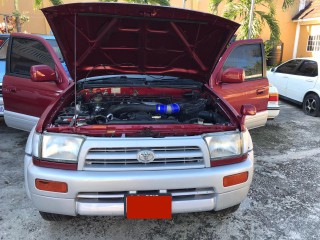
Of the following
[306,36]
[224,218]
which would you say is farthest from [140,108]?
[306,36]

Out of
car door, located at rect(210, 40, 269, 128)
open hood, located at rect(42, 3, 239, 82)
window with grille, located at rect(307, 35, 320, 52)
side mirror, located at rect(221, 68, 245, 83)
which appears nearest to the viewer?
open hood, located at rect(42, 3, 239, 82)

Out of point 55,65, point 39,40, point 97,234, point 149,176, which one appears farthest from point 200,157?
point 39,40

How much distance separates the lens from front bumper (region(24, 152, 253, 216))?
193 cm

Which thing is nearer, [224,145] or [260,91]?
[224,145]

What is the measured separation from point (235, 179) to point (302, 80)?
563cm

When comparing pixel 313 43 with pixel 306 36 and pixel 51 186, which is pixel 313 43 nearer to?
pixel 306 36

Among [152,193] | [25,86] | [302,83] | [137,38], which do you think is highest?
[137,38]

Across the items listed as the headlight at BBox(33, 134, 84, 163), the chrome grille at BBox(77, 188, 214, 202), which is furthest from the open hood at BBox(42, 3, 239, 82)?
the chrome grille at BBox(77, 188, 214, 202)

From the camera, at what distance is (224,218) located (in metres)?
2.67

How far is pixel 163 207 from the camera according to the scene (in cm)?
199

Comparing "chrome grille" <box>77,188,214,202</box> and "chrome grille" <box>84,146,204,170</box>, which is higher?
"chrome grille" <box>84,146,204,170</box>

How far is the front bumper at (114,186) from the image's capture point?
1926mm

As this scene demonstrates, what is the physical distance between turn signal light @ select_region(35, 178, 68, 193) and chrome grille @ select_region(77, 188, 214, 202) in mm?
121

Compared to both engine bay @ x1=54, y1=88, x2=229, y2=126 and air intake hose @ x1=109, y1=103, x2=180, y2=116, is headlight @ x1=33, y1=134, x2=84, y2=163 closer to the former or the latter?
engine bay @ x1=54, y1=88, x2=229, y2=126
